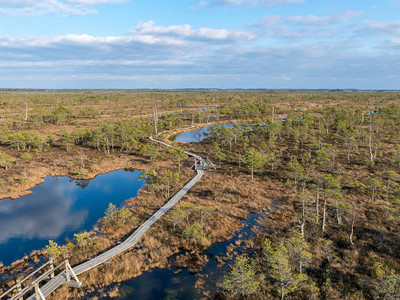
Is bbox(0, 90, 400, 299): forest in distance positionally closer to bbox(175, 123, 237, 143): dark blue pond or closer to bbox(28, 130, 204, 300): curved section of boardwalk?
bbox(28, 130, 204, 300): curved section of boardwalk

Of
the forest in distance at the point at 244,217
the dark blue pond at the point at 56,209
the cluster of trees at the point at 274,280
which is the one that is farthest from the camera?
the dark blue pond at the point at 56,209

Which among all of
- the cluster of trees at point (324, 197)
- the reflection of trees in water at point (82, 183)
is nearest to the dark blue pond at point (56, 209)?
the reflection of trees in water at point (82, 183)

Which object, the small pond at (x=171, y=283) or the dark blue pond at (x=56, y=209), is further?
the dark blue pond at (x=56, y=209)

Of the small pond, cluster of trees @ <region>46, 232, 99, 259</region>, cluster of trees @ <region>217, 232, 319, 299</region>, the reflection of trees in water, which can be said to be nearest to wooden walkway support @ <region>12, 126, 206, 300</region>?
cluster of trees @ <region>46, 232, 99, 259</region>

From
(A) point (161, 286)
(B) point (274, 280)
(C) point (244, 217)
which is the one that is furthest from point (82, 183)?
(B) point (274, 280)

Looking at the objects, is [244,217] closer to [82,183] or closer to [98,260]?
[98,260]

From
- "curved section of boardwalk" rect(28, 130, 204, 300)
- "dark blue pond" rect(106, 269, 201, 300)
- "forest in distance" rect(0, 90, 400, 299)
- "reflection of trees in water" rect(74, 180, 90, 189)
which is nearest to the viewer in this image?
"curved section of boardwalk" rect(28, 130, 204, 300)

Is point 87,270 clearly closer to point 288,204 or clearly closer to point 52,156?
point 288,204

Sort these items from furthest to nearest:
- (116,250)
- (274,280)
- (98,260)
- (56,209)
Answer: (56,209) < (116,250) < (98,260) < (274,280)

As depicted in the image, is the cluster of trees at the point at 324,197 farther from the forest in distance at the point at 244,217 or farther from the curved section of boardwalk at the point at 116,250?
the curved section of boardwalk at the point at 116,250
